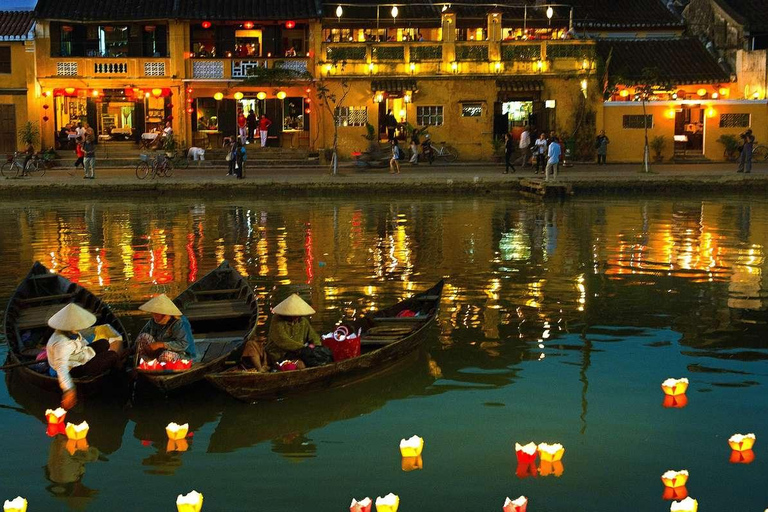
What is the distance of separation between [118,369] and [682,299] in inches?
358

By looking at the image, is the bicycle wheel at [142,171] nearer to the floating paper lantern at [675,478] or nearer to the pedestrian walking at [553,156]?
the pedestrian walking at [553,156]

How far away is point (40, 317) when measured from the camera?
12922mm

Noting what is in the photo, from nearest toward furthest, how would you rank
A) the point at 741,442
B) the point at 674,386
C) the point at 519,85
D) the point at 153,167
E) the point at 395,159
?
the point at 741,442, the point at 674,386, the point at 153,167, the point at 395,159, the point at 519,85

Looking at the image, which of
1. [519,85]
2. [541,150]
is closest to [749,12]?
[519,85]

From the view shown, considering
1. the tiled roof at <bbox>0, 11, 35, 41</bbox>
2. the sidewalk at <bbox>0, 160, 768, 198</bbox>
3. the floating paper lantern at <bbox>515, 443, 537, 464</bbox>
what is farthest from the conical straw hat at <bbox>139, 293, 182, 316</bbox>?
the tiled roof at <bbox>0, 11, 35, 41</bbox>

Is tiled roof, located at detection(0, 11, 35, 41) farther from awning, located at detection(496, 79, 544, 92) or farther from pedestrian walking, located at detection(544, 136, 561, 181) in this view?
pedestrian walking, located at detection(544, 136, 561, 181)

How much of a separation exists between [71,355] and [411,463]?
3.66 m

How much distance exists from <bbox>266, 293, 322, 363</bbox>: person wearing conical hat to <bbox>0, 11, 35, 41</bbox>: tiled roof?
30250 mm

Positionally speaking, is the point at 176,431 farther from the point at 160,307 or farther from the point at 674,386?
the point at 674,386

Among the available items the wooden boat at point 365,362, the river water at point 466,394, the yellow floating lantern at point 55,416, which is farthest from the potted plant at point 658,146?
the yellow floating lantern at point 55,416

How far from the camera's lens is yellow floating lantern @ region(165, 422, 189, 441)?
9.73 m

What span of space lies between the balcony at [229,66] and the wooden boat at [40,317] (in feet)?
84.4

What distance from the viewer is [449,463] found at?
9.52 metres

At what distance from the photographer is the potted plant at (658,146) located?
3941cm
